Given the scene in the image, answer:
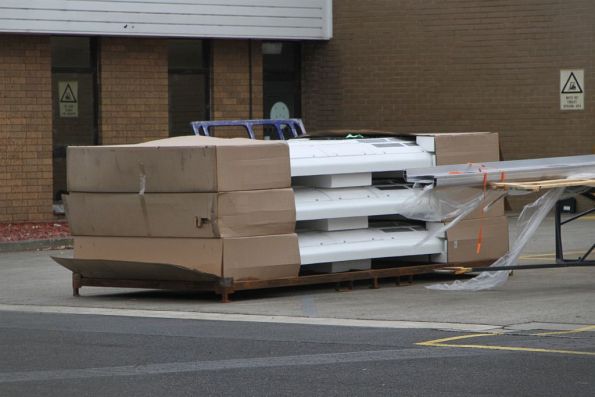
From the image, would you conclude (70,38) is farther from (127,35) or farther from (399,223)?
(399,223)

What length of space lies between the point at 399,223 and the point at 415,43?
9.41 meters

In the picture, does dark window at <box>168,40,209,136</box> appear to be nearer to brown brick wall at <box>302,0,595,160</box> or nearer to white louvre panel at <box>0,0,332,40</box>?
white louvre panel at <box>0,0,332,40</box>

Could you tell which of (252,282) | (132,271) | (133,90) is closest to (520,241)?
(252,282)

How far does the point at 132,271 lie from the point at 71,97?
9.44m

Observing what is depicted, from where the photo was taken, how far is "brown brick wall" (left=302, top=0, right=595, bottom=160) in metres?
23.6

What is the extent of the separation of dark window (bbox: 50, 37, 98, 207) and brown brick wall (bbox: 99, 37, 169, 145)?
0.81 ft

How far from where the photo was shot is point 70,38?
22.9 m

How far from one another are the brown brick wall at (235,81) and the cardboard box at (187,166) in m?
9.58

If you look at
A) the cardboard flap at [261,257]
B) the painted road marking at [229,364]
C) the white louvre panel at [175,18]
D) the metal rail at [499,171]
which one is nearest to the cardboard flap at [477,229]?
the metal rail at [499,171]

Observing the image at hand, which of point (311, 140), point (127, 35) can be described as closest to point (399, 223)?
point (311, 140)

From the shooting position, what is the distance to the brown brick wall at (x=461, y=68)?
77.5ft

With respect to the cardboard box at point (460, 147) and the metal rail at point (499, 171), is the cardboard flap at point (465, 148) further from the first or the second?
the metal rail at point (499, 171)

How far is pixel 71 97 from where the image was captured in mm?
22969

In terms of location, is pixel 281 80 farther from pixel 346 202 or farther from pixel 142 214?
pixel 142 214
